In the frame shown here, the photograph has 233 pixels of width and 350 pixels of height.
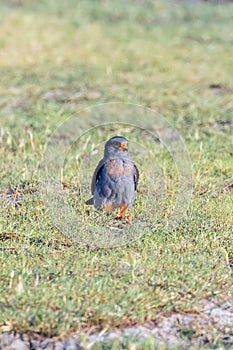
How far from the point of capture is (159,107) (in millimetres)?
7578

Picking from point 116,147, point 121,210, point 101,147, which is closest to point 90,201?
point 121,210

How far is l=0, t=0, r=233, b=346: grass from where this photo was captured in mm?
3426

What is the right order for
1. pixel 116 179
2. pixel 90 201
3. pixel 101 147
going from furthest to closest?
1. pixel 101 147
2. pixel 90 201
3. pixel 116 179

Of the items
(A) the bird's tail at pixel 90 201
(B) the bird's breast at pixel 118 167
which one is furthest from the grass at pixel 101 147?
(B) the bird's breast at pixel 118 167

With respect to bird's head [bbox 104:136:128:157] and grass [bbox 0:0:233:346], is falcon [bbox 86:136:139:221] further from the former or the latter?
grass [bbox 0:0:233:346]

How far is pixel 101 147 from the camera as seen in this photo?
231 inches

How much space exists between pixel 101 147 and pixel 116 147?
1485 millimetres

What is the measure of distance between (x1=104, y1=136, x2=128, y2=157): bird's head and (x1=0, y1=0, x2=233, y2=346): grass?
357 mm

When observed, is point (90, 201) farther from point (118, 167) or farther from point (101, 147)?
point (101, 147)

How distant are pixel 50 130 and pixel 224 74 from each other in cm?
294

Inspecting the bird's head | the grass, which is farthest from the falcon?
the grass

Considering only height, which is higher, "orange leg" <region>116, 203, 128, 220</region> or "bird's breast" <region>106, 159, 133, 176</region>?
"bird's breast" <region>106, 159, 133, 176</region>

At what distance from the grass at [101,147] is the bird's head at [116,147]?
0.36 metres

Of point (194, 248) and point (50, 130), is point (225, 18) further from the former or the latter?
point (194, 248)
